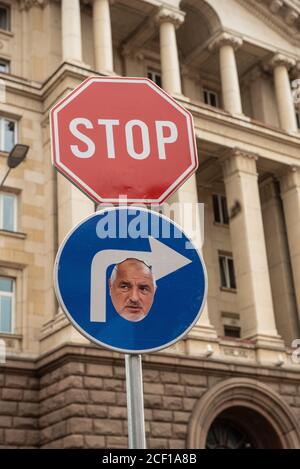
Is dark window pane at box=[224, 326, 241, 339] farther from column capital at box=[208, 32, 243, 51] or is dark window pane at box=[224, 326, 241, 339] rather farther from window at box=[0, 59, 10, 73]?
window at box=[0, 59, 10, 73]

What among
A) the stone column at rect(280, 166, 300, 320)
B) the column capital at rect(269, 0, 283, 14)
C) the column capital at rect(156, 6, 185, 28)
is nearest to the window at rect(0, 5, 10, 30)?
the column capital at rect(156, 6, 185, 28)

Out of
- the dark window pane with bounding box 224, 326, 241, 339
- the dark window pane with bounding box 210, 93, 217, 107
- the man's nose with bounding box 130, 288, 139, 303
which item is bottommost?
the man's nose with bounding box 130, 288, 139, 303

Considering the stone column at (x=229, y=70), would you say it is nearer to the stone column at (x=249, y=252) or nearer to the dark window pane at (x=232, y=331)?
the stone column at (x=249, y=252)

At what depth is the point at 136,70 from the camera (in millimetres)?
30406

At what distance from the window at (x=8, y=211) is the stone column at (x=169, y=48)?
7.38m

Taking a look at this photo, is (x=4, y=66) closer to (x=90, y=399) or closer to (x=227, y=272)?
(x=227, y=272)

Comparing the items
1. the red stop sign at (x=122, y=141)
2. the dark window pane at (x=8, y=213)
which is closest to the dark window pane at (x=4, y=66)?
the dark window pane at (x=8, y=213)

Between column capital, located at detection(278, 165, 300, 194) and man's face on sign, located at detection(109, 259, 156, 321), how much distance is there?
1062 inches

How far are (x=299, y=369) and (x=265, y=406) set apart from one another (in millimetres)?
1956

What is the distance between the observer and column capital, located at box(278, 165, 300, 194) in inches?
1172

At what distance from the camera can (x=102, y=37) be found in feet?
87.7

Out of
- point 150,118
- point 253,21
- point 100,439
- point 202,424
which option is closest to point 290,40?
point 253,21

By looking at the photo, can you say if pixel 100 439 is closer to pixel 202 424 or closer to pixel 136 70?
pixel 202 424
